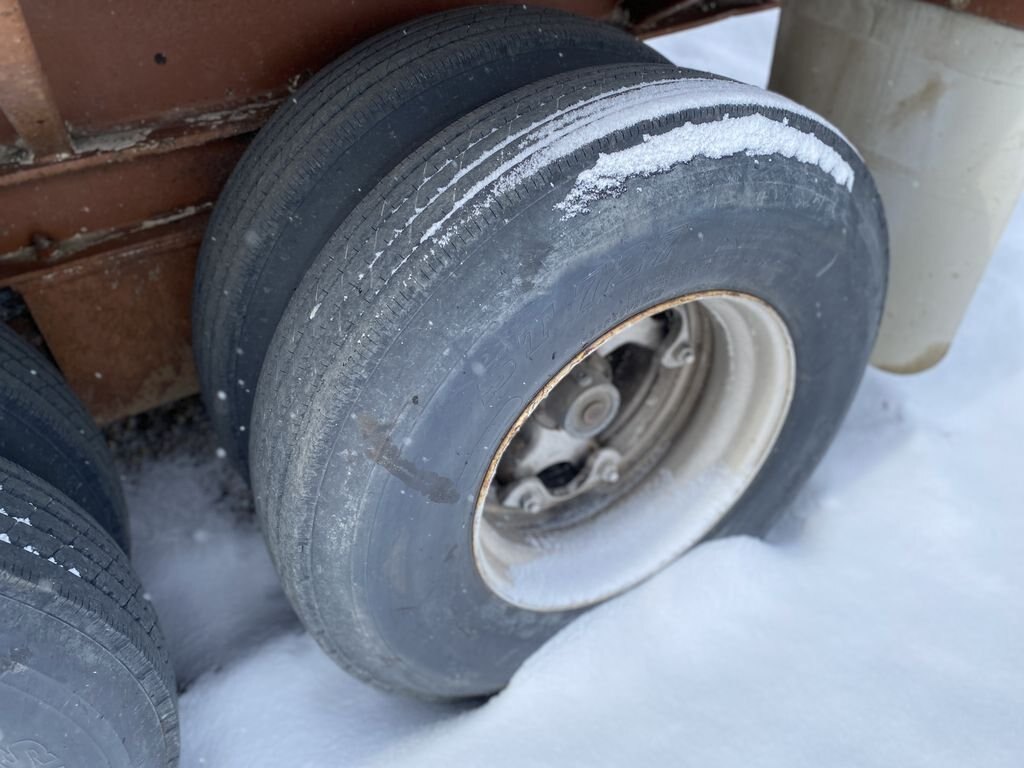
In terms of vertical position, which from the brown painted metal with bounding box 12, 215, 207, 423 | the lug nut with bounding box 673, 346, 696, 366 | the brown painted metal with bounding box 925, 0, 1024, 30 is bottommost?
the brown painted metal with bounding box 12, 215, 207, 423

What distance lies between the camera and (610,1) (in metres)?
1.90

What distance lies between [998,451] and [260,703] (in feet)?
6.45

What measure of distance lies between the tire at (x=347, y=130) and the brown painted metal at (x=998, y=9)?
0.79 metres

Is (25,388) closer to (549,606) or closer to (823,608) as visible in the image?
(549,606)

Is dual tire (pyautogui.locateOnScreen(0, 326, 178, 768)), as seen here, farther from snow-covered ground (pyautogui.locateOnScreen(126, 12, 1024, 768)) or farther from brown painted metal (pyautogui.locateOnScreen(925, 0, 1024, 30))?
brown painted metal (pyautogui.locateOnScreen(925, 0, 1024, 30))

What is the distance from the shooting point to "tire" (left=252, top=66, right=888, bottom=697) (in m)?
1.15

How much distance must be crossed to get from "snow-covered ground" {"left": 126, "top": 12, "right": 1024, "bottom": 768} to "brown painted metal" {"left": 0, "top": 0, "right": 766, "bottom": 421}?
1.89 ft

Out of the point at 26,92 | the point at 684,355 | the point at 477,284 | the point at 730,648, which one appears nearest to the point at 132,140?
the point at 26,92

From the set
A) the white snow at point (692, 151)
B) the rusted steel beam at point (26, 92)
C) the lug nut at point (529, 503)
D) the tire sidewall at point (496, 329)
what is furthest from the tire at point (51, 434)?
the white snow at point (692, 151)

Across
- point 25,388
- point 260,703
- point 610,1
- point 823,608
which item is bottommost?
point 260,703

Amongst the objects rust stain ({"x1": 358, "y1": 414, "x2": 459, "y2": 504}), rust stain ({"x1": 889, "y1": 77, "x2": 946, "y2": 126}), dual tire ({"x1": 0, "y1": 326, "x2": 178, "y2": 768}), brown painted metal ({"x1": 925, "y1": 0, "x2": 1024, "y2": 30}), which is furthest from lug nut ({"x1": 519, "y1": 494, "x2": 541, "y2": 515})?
brown painted metal ({"x1": 925, "y1": 0, "x2": 1024, "y2": 30})

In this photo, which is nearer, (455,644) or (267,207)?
(267,207)

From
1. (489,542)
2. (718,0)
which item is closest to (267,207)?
(489,542)

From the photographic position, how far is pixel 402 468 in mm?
1227
